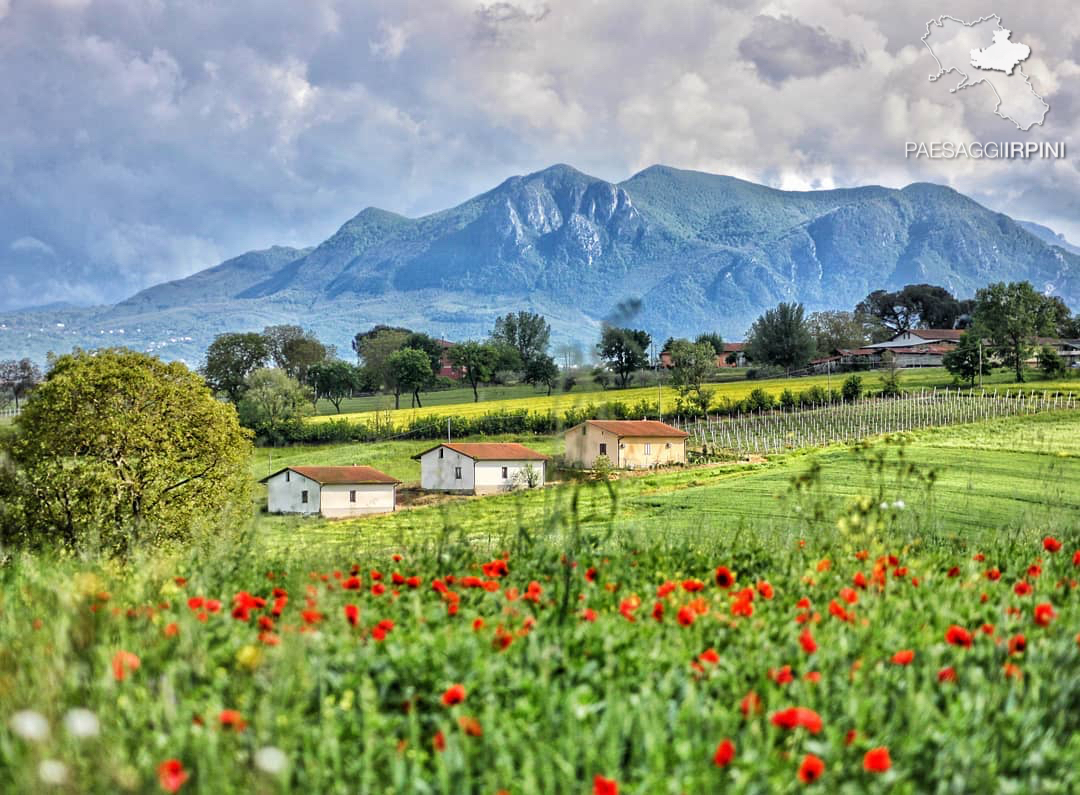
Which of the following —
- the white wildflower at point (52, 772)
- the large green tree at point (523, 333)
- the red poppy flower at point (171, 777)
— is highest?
the large green tree at point (523, 333)

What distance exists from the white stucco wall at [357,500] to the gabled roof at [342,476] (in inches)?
7.6

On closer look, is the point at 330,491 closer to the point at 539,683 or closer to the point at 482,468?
the point at 482,468

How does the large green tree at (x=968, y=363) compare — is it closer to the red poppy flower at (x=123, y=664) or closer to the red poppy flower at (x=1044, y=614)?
the red poppy flower at (x=1044, y=614)

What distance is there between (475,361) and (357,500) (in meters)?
59.5

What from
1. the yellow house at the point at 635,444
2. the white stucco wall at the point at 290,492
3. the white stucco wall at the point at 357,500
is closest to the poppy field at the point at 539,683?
the white stucco wall at the point at 357,500

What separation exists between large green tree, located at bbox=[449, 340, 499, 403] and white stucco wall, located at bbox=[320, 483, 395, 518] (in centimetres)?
5500

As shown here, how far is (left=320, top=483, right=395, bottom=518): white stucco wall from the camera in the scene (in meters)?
44.3

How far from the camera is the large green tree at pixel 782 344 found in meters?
95.9

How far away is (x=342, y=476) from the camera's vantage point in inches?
1799

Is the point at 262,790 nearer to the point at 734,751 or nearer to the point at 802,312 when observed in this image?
the point at 734,751

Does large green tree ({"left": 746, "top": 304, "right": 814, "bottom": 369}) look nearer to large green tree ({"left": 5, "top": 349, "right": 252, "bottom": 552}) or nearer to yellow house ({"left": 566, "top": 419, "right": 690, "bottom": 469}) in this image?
yellow house ({"left": 566, "top": 419, "right": 690, "bottom": 469})

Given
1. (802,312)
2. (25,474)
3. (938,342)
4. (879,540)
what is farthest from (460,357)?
(879,540)

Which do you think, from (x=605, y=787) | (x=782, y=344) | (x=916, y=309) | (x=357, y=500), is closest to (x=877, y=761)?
(x=605, y=787)

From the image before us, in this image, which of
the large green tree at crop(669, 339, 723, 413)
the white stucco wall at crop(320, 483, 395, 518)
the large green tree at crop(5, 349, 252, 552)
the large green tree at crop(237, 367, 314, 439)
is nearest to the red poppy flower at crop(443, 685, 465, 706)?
the large green tree at crop(5, 349, 252, 552)
